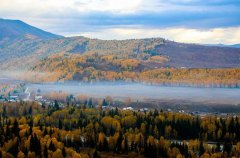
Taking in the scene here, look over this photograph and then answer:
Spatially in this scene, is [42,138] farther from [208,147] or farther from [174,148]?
[208,147]

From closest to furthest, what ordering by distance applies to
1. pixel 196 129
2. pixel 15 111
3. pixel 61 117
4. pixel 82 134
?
pixel 82 134
pixel 196 129
pixel 61 117
pixel 15 111

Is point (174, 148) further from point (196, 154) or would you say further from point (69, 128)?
point (69, 128)

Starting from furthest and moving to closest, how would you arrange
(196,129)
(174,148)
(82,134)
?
(196,129) → (82,134) → (174,148)

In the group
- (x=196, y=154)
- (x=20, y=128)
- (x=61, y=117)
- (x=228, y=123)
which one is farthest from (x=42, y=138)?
(x=228, y=123)

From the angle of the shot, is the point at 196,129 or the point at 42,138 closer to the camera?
the point at 42,138

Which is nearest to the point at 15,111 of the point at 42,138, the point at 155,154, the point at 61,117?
the point at 61,117

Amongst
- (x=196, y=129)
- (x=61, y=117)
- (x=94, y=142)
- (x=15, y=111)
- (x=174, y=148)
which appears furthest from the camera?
(x=15, y=111)
